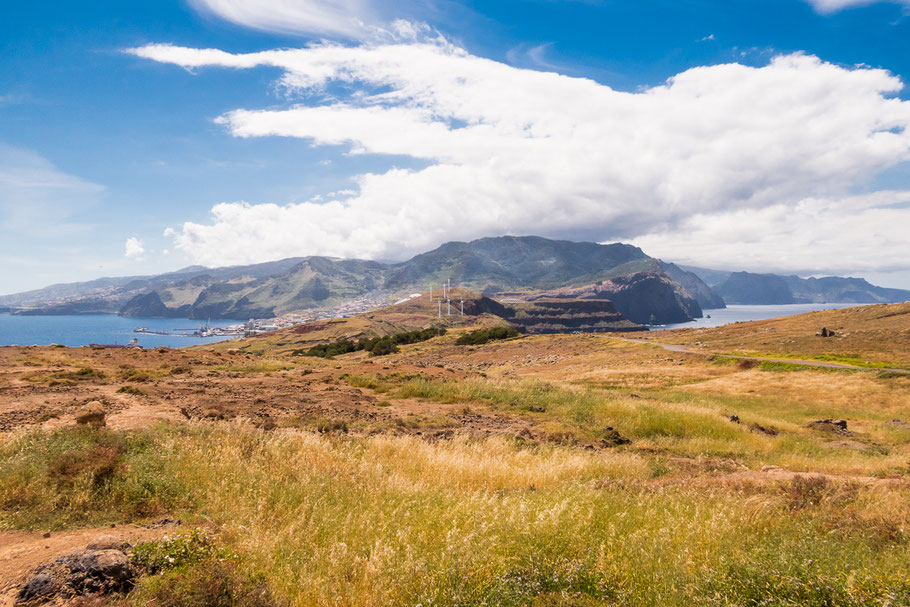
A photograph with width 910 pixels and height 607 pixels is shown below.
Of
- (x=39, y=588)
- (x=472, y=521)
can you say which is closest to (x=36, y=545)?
(x=39, y=588)

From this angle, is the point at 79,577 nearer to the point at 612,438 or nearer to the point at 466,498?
the point at 466,498

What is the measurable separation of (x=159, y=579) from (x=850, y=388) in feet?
155

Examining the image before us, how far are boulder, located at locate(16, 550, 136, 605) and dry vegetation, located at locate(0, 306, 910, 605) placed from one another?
1.94ft

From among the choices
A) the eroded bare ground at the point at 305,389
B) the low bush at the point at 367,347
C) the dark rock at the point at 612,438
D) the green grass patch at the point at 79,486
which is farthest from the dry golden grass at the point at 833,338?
the green grass patch at the point at 79,486

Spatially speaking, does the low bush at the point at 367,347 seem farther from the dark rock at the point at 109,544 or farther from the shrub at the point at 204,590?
the shrub at the point at 204,590

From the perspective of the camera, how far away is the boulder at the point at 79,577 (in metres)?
4.59

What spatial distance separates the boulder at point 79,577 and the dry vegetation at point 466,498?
0.59 metres

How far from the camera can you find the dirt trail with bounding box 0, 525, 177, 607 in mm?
4895

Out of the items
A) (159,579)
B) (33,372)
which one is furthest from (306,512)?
(33,372)

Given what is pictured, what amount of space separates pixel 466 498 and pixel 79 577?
5.20 m

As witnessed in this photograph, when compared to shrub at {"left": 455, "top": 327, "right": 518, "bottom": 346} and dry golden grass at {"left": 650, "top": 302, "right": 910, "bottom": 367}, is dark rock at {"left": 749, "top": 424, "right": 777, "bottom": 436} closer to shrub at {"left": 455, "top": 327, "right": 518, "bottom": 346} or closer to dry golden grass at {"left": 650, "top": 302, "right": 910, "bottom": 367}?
dry golden grass at {"left": 650, "top": 302, "right": 910, "bottom": 367}

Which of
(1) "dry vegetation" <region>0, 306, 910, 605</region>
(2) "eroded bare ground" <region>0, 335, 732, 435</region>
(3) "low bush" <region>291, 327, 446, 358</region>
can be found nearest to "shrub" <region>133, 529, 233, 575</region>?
(1) "dry vegetation" <region>0, 306, 910, 605</region>

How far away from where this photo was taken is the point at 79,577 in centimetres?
471

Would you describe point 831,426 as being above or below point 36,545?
below
